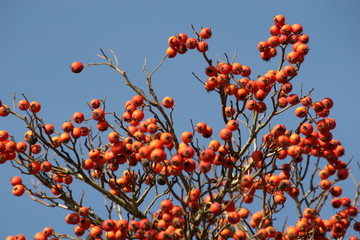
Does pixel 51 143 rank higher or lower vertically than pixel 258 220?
higher

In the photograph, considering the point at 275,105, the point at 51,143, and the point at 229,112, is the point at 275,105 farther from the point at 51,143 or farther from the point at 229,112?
the point at 51,143

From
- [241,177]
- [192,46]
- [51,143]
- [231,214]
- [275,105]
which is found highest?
[192,46]

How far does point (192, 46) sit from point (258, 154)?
6.34 ft

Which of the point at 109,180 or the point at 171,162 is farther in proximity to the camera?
the point at 109,180

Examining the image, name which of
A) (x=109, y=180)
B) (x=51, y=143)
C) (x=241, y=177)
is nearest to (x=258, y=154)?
(x=241, y=177)

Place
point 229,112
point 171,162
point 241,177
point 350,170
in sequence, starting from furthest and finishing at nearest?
point 350,170 → point 229,112 → point 241,177 → point 171,162

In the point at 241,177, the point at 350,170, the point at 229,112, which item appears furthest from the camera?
the point at 350,170

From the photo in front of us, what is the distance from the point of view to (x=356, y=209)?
9062mm

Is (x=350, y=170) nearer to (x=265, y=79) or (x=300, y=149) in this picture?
(x=300, y=149)

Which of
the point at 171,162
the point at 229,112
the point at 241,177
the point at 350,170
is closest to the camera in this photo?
the point at 171,162

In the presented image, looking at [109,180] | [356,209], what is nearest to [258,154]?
[356,209]

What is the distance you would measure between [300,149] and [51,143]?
3.64 m

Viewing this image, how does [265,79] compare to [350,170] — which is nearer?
[265,79]

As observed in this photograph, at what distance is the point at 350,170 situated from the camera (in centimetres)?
998
